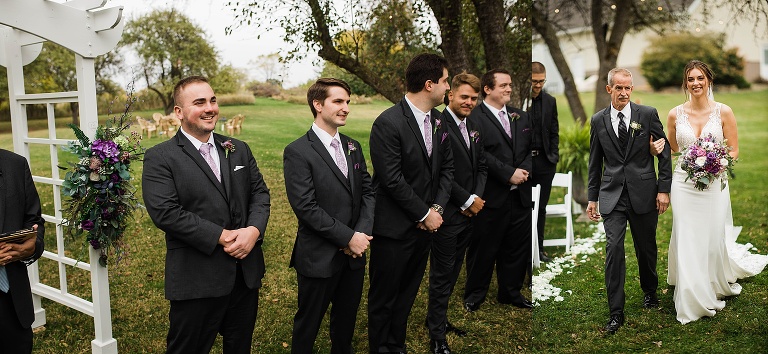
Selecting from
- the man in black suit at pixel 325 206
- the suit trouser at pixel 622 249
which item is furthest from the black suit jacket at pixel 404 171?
the suit trouser at pixel 622 249

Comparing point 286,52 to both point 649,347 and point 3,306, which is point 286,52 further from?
point 649,347

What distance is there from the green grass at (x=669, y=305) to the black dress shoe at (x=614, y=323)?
0.03 metres

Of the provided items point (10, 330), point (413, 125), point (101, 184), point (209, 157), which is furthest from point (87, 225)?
point (413, 125)

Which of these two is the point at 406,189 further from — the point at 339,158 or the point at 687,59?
the point at 687,59

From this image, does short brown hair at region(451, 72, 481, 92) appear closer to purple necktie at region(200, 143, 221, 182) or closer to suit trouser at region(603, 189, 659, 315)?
suit trouser at region(603, 189, 659, 315)

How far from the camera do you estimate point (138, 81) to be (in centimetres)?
508

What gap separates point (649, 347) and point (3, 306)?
343 cm

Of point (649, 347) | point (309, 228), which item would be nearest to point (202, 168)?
point (309, 228)

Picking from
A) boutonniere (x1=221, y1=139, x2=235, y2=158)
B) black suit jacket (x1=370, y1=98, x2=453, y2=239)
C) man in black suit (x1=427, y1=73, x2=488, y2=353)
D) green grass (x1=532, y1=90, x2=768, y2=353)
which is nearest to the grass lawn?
green grass (x1=532, y1=90, x2=768, y2=353)

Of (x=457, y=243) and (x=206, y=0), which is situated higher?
(x=206, y=0)

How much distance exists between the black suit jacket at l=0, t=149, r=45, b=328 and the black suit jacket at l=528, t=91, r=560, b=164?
317 centimetres

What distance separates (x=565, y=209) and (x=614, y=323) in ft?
2.59

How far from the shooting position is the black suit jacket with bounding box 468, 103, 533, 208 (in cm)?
455

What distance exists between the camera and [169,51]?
508 centimetres
